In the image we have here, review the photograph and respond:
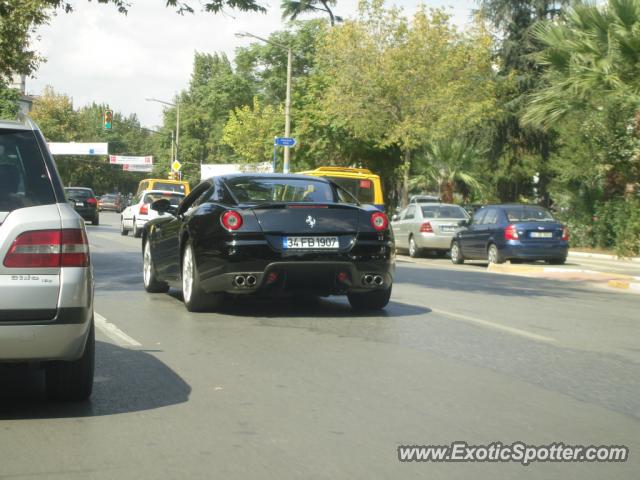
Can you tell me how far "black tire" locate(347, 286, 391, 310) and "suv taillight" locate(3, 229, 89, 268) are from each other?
19.0 ft

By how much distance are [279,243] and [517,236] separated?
45.8ft

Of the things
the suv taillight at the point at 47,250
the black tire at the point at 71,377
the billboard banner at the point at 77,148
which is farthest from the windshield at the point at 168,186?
the billboard banner at the point at 77,148

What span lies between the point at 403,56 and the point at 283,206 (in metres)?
30.4

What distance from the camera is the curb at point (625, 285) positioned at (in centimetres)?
1711

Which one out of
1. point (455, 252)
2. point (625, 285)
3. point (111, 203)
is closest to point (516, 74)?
point (455, 252)

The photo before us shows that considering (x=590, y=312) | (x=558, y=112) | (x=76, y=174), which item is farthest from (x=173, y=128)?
(x=590, y=312)

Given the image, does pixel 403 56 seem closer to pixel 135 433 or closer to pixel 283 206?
pixel 283 206

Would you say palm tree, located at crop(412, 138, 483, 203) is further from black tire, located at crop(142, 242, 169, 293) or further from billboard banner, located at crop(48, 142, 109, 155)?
billboard banner, located at crop(48, 142, 109, 155)

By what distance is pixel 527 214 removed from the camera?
78.3ft

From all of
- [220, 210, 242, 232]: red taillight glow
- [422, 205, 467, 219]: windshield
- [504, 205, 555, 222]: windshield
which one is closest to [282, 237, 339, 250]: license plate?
[220, 210, 242, 232]: red taillight glow

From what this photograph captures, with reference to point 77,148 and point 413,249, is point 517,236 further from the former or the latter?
point 77,148

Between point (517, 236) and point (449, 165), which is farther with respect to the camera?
point (449, 165)

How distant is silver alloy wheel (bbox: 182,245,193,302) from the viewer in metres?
10.7

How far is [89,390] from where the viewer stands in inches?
235
